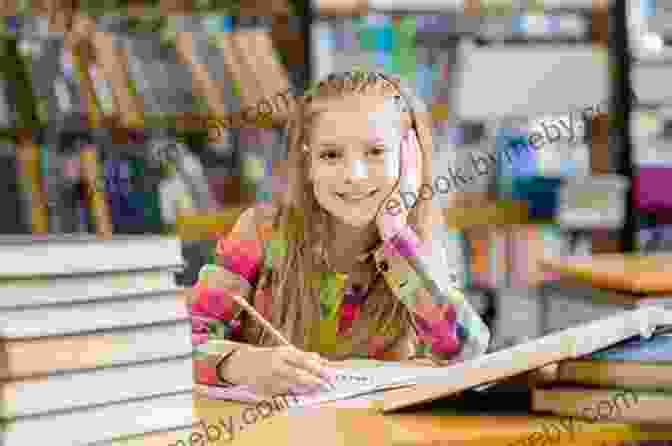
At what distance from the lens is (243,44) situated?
169 inches

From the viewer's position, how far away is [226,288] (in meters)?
1.92

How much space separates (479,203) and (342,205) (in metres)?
3.05

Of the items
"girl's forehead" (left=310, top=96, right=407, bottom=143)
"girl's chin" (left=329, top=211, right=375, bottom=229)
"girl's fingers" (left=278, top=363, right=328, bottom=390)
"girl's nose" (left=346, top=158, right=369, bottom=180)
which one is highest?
"girl's forehead" (left=310, top=96, right=407, bottom=143)

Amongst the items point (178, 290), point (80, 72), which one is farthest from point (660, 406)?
point (80, 72)

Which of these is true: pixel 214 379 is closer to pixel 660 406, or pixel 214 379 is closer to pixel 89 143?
pixel 660 406

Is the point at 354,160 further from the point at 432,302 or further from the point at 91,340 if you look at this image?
the point at 91,340

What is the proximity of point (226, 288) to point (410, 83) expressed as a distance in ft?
8.83

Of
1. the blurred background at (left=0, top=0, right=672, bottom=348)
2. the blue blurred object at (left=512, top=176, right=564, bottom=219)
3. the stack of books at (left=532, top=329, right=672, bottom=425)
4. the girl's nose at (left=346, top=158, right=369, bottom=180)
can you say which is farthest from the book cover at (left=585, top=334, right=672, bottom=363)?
the blue blurred object at (left=512, top=176, right=564, bottom=219)

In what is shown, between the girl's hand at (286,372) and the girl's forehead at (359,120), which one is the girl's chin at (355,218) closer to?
the girl's forehead at (359,120)

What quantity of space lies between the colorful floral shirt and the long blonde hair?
2cm

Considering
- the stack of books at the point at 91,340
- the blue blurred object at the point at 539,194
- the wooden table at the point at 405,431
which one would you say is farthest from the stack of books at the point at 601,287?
the stack of books at the point at 91,340

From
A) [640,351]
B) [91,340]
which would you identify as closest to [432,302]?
[640,351]

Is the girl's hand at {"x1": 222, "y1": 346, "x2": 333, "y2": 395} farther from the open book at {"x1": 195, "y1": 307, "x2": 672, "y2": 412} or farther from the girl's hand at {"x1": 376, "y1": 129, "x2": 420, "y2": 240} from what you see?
the girl's hand at {"x1": 376, "y1": 129, "x2": 420, "y2": 240}

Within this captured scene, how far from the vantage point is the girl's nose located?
175 centimetres
